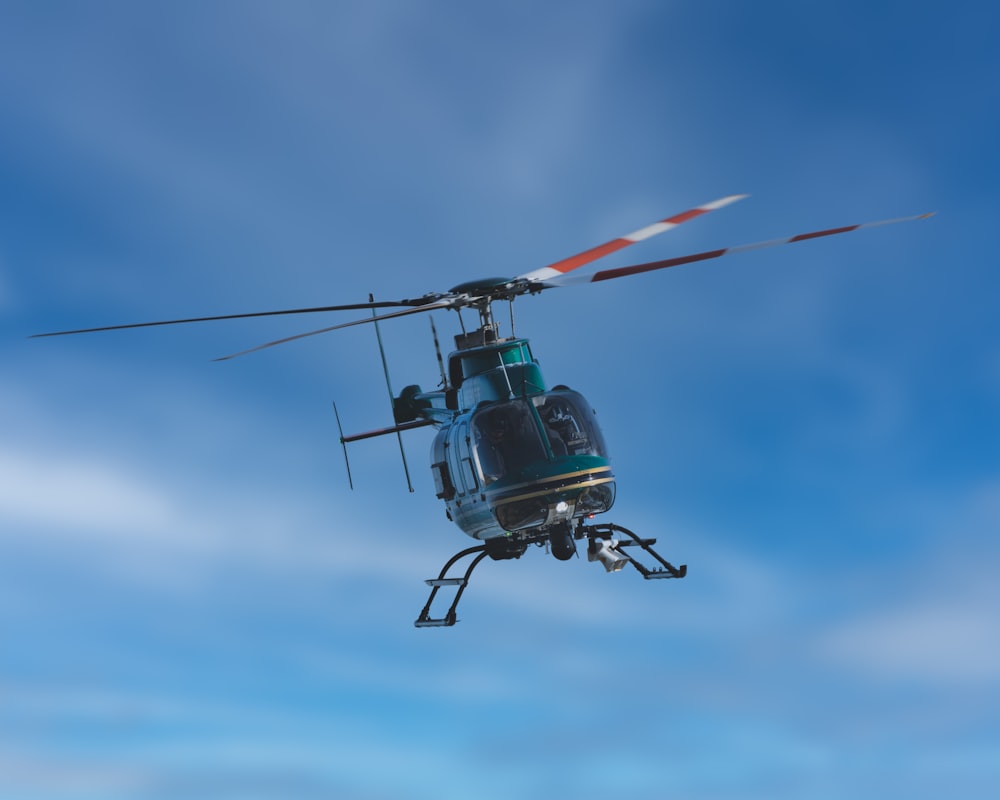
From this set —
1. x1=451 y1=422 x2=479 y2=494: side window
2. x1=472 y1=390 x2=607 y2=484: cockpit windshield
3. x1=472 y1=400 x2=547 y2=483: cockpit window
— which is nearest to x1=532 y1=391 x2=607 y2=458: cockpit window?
x1=472 y1=390 x2=607 y2=484: cockpit windshield

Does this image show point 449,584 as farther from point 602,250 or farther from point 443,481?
point 602,250

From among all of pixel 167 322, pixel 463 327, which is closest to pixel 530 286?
pixel 463 327

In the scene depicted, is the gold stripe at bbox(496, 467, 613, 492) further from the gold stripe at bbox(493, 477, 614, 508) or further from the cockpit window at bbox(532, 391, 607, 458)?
the cockpit window at bbox(532, 391, 607, 458)

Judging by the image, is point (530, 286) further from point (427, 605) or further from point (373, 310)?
point (427, 605)

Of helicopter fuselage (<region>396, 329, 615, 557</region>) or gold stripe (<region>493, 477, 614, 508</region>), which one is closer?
gold stripe (<region>493, 477, 614, 508</region>)

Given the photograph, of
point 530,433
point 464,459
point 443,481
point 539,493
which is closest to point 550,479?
point 539,493

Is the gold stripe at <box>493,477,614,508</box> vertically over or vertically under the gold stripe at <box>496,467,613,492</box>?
under
